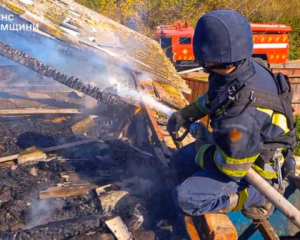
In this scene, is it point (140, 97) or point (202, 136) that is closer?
point (202, 136)

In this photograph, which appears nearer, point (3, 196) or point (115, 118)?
point (3, 196)

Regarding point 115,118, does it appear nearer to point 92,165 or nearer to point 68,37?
point 92,165

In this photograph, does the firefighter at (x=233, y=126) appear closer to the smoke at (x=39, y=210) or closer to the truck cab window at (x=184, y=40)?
the smoke at (x=39, y=210)

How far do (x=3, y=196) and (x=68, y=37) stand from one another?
4.04 m

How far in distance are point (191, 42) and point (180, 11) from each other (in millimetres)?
4185

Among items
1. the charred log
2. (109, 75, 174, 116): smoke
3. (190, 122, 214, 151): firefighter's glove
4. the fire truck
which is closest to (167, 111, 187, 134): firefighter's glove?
(190, 122, 214, 151): firefighter's glove

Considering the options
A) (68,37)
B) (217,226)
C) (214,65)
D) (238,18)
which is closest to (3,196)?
(217,226)

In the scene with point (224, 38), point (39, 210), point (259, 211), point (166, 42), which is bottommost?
point (39, 210)

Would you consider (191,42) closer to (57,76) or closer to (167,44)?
(167,44)

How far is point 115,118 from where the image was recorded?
6109 mm

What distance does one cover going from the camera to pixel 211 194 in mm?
3389

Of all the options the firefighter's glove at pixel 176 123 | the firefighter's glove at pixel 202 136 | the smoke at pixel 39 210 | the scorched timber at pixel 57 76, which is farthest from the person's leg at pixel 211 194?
the scorched timber at pixel 57 76

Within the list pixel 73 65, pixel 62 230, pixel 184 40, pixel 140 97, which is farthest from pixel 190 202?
pixel 184 40

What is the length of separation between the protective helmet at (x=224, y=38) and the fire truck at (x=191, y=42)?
8.96 meters
